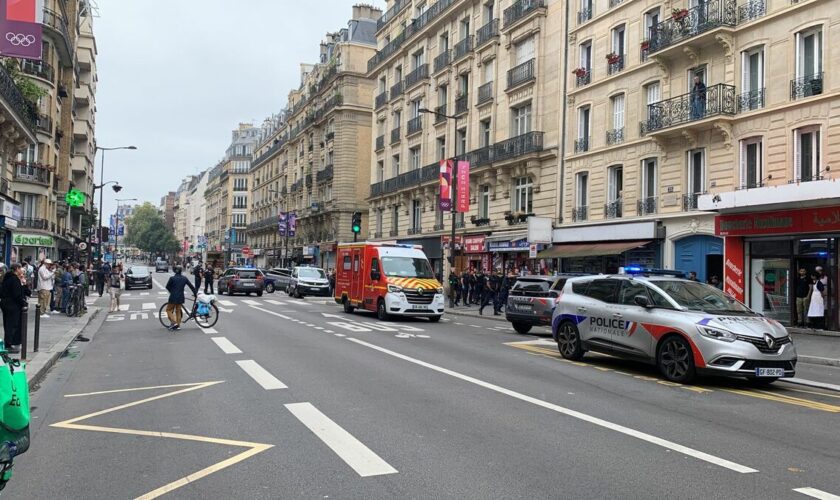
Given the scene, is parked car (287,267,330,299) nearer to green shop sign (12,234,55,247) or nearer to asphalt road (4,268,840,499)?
green shop sign (12,234,55,247)

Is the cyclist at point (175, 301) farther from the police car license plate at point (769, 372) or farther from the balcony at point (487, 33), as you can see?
the balcony at point (487, 33)

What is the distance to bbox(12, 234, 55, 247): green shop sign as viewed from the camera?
128ft

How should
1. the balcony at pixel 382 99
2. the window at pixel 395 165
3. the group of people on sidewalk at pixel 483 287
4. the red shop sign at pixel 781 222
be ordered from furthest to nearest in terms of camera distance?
the balcony at pixel 382 99 → the window at pixel 395 165 → the group of people on sidewalk at pixel 483 287 → the red shop sign at pixel 781 222

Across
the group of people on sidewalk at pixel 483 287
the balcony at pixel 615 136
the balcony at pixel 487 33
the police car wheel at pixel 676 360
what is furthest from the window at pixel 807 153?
the balcony at pixel 487 33

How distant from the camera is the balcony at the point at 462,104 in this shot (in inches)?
1516

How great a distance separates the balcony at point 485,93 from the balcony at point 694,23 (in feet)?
39.3

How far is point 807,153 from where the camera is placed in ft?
65.7

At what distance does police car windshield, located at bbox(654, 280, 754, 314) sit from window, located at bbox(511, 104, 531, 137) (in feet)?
75.0

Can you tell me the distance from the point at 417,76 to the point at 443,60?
3.49 metres

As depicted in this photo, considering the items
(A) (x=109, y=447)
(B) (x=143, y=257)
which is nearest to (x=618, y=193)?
(A) (x=109, y=447)

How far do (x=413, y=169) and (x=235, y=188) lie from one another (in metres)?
71.3

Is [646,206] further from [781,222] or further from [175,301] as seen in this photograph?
[175,301]

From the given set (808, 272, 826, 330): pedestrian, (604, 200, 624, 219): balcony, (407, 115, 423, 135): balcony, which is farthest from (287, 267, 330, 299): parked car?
Answer: (808, 272, 826, 330): pedestrian

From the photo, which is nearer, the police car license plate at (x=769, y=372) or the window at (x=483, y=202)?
the police car license plate at (x=769, y=372)
